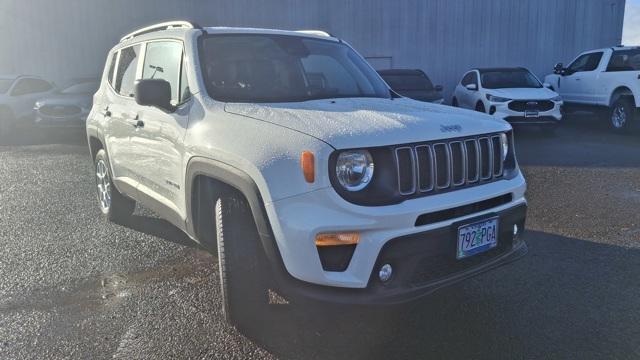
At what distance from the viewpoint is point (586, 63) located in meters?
13.9

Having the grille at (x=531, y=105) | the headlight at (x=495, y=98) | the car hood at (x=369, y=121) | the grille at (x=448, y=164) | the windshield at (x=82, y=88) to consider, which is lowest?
the grille at (x=531, y=105)

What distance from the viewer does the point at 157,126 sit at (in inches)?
161

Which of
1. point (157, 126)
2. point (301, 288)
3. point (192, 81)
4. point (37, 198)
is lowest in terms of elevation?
point (37, 198)

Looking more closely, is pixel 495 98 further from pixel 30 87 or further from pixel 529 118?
pixel 30 87

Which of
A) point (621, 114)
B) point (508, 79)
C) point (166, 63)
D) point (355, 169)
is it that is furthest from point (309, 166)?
point (621, 114)

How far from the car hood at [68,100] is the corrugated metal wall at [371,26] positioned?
560cm

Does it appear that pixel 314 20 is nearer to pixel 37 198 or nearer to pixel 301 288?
pixel 37 198

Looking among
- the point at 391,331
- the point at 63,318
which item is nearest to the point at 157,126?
the point at 63,318

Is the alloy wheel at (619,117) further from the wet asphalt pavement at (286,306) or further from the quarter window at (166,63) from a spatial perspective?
the quarter window at (166,63)

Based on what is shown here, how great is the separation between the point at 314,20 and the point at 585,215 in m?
14.7

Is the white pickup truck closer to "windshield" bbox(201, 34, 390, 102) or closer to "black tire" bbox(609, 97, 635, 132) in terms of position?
"black tire" bbox(609, 97, 635, 132)

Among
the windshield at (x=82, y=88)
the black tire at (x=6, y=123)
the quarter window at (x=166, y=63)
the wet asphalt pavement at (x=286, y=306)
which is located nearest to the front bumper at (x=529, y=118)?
the wet asphalt pavement at (x=286, y=306)

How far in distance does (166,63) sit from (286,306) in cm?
206

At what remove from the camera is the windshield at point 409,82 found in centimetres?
1259
